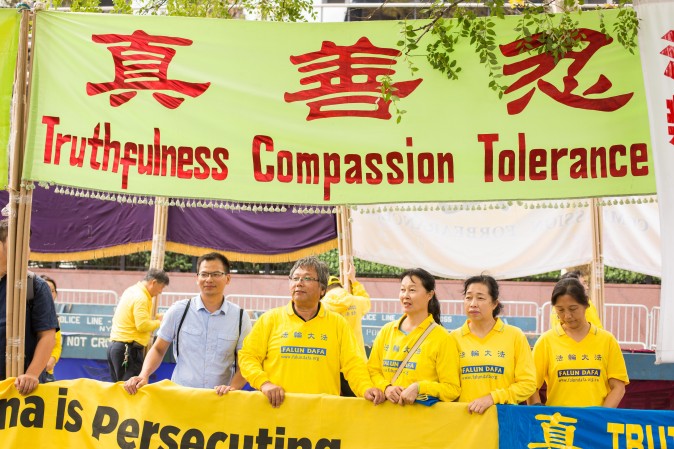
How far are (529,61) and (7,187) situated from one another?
3.66 metres

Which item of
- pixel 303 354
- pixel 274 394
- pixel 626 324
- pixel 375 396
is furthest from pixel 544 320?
pixel 274 394

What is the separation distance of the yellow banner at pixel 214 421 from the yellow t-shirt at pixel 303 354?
213 millimetres

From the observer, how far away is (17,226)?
5684 millimetres

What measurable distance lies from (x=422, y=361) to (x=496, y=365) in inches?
21.3

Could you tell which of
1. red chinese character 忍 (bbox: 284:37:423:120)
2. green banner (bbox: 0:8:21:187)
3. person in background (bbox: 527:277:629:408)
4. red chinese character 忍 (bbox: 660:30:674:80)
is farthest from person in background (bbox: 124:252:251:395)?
red chinese character 忍 (bbox: 660:30:674:80)

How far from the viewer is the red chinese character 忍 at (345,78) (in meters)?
5.86

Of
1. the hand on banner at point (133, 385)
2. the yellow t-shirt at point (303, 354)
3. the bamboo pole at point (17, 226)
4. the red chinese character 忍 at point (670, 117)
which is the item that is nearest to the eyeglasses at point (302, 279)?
the yellow t-shirt at point (303, 354)

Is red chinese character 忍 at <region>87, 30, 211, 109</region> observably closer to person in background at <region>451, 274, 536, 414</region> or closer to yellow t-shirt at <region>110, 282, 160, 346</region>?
person in background at <region>451, 274, 536, 414</region>

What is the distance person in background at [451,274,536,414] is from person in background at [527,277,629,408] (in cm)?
30

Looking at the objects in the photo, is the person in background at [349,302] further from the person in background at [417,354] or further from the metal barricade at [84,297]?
the metal barricade at [84,297]

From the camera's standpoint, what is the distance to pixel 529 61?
18.9 feet

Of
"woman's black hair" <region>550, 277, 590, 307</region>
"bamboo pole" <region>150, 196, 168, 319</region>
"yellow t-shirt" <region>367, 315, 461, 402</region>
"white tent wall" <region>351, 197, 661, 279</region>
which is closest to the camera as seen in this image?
"yellow t-shirt" <region>367, 315, 461, 402</region>

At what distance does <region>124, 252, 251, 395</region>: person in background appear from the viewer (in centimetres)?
600

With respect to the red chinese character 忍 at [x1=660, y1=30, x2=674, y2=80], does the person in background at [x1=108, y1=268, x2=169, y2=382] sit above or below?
below
